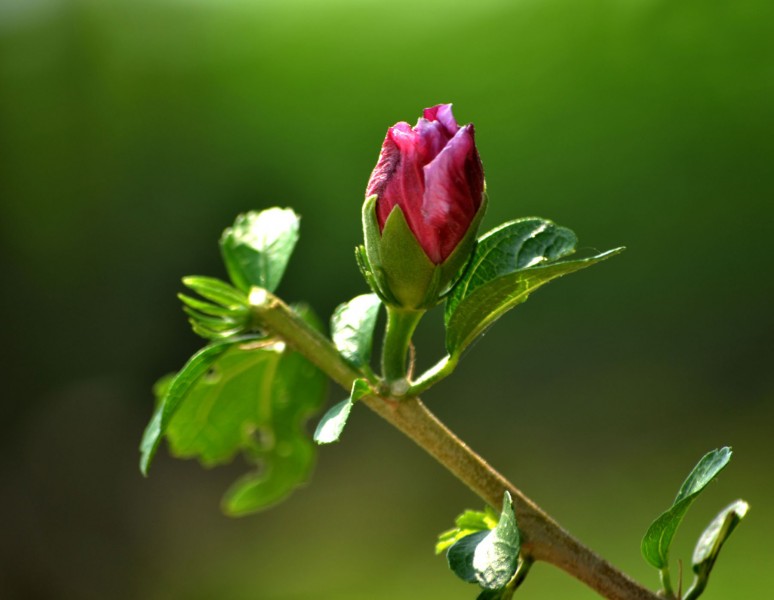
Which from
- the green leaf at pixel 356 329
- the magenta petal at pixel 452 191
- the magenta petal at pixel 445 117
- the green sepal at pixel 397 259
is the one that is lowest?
the green leaf at pixel 356 329

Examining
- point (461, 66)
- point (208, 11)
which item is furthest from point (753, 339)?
point (208, 11)

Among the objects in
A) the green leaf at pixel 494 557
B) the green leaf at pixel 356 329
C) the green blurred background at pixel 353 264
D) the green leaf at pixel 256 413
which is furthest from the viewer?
the green blurred background at pixel 353 264

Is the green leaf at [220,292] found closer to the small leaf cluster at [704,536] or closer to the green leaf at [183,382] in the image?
the green leaf at [183,382]

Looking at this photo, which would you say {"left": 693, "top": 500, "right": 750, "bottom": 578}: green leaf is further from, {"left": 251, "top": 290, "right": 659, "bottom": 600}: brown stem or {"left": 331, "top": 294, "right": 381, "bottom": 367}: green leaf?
{"left": 331, "top": 294, "right": 381, "bottom": 367}: green leaf

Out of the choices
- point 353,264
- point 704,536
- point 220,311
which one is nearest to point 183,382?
point 220,311

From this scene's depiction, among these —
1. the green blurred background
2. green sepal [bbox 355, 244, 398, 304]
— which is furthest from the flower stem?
the green blurred background

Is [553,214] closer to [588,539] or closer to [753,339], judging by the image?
[753,339]

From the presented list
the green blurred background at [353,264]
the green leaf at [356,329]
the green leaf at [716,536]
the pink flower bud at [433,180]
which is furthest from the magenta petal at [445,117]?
the green blurred background at [353,264]

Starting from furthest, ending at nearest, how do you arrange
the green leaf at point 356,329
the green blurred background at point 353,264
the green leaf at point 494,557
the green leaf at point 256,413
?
the green blurred background at point 353,264, the green leaf at point 256,413, the green leaf at point 356,329, the green leaf at point 494,557
